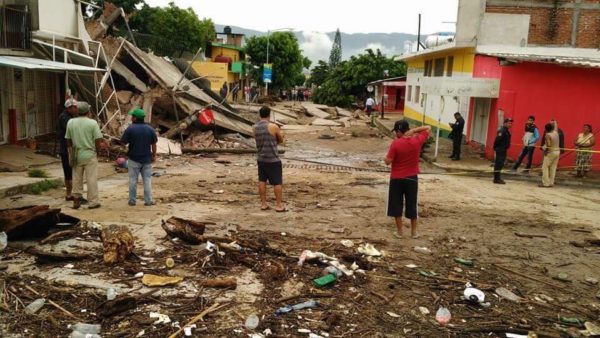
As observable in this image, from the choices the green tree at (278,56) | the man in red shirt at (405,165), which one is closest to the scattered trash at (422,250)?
the man in red shirt at (405,165)

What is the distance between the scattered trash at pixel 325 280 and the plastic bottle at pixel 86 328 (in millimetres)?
2088

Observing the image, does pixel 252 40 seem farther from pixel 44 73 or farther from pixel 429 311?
pixel 429 311

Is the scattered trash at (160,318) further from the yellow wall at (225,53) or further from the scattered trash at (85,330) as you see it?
the yellow wall at (225,53)

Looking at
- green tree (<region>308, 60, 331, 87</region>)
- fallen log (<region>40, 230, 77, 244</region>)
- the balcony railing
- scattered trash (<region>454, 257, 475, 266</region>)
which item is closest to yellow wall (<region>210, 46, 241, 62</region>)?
green tree (<region>308, 60, 331, 87</region>)

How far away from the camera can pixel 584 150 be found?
13.2m

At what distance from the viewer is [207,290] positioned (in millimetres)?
5059

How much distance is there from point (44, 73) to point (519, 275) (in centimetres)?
1429

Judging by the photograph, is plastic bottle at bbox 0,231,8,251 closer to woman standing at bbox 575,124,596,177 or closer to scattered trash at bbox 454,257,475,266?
scattered trash at bbox 454,257,475,266

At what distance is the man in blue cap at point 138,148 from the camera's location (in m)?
8.25

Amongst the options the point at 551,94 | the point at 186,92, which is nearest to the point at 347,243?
the point at 551,94

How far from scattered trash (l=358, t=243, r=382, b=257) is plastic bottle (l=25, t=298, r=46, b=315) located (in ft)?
11.6

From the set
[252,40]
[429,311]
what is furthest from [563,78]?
[252,40]

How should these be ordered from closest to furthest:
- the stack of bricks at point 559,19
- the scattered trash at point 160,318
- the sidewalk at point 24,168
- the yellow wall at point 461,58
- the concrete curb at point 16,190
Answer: the scattered trash at point 160,318
the concrete curb at point 16,190
the sidewalk at point 24,168
the yellow wall at point 461,58
the stack of bricks at point 559,19

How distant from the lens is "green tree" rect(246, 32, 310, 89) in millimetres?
51969
